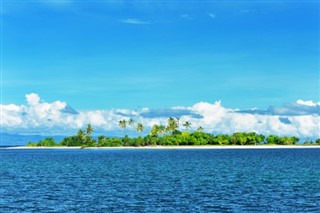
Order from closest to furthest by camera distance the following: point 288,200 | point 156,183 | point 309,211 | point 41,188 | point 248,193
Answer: point 309,211
point 288,200
point 248,193
point 41,188
point 156,183

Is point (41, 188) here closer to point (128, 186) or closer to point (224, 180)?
point (128, 186)

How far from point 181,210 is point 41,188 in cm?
2997

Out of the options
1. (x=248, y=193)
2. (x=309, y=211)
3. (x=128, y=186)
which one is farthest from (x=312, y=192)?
(x=128, y=186)

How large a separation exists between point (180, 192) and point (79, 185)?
64.3 ft

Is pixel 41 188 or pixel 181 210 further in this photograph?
pixel 41 188

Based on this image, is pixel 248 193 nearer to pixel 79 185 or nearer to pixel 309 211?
pixel 309 211

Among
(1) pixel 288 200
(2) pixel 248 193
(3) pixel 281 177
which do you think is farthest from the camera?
(3) pixel 281 177

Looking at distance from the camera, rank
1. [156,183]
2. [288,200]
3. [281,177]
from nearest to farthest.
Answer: [288,200], [156,183], [281,177]

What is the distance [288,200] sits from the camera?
57156mm

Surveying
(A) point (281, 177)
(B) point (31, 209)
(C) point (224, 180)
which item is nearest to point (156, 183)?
(C) point (224, 180)

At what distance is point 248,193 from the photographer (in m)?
63.9

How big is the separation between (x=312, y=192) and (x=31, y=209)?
37.3 m

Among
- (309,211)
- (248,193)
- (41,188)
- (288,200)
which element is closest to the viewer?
(309,211)

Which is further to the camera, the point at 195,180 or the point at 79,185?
the point at 195,180
